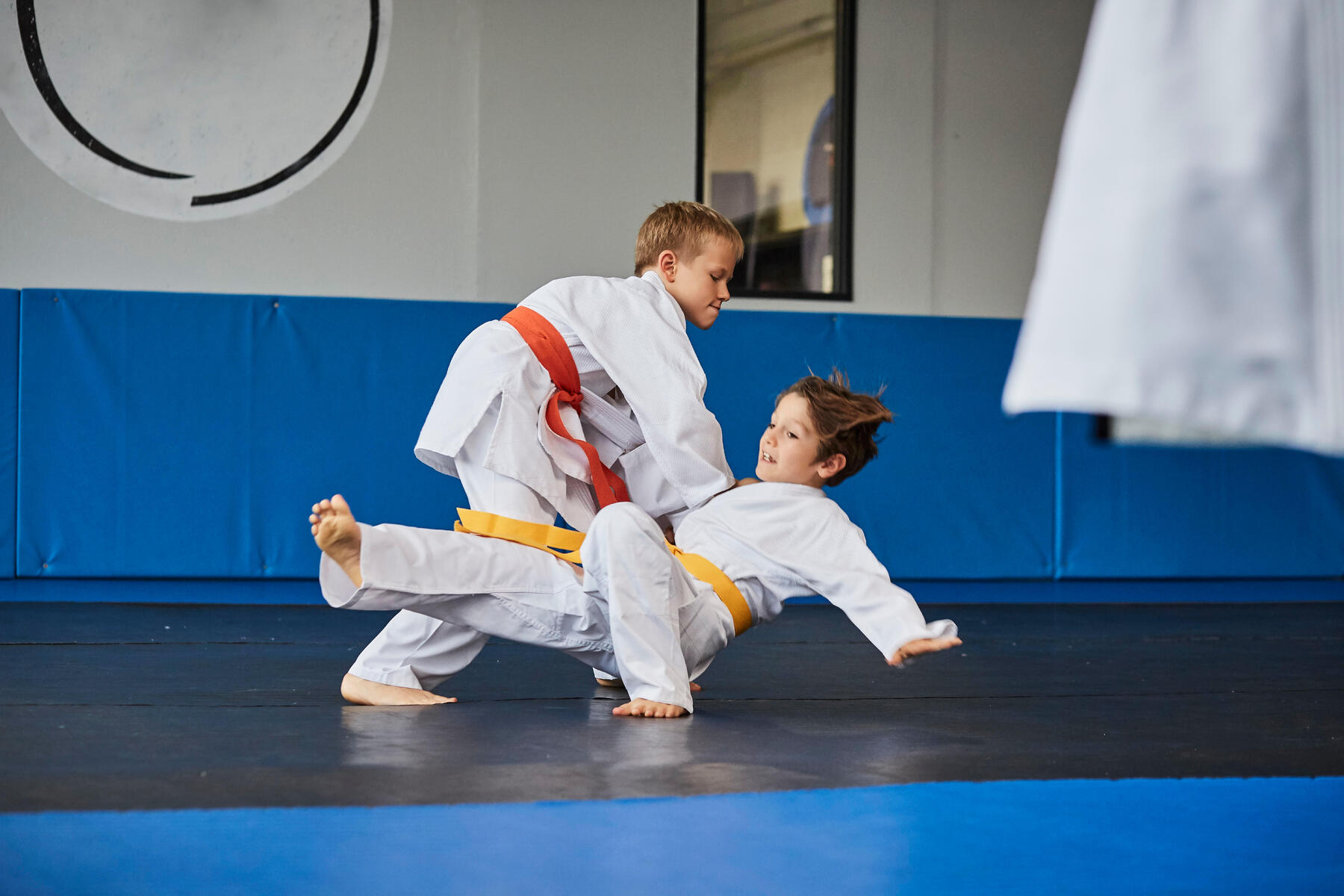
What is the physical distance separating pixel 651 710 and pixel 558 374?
31.2 inches

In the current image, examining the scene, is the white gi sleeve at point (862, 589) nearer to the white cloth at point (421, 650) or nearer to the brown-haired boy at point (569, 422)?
the brown-haired boy at point (569, 422)

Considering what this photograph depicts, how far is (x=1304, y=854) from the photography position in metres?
1.43

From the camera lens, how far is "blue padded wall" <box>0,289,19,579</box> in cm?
500

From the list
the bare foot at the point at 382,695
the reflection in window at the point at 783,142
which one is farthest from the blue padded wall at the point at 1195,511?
the bare foot at the point at 382,695

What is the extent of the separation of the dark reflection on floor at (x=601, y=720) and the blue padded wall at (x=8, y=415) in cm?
145

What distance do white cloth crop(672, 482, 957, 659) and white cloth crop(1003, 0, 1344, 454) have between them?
5.08 feet

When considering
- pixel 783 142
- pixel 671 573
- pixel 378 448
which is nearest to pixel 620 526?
pixel 671 573

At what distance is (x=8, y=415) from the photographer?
501 cm

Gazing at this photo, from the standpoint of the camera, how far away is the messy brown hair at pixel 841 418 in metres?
2.46

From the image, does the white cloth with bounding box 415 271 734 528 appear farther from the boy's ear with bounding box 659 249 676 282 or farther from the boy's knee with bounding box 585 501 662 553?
the boy's knee with bounding box 585 501 662 553

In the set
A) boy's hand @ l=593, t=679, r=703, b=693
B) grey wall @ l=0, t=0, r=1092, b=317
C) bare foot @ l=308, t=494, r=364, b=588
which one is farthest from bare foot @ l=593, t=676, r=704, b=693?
grey wall @ l=0, t=0, r=1092, b=317

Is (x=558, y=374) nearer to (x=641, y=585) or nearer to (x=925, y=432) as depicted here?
(x=641, y=585)

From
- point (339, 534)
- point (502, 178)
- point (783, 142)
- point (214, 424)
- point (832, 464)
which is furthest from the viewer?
point (783, 142)

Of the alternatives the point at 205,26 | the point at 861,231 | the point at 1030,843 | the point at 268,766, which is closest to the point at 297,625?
the point at 268,766
